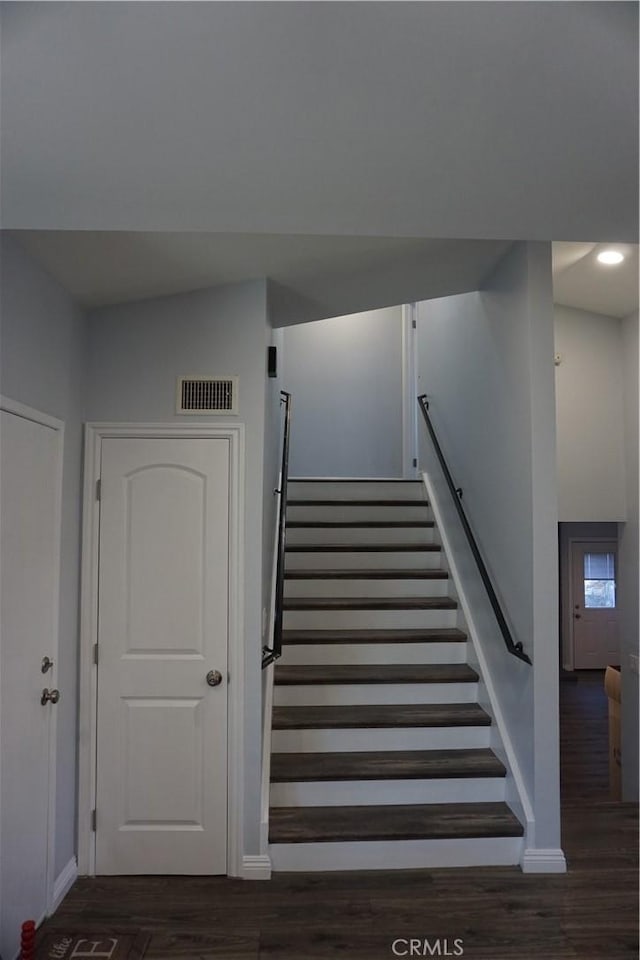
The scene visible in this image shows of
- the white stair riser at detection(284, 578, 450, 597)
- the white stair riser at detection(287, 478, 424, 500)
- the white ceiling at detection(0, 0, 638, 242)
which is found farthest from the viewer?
the white stair riser at detection(287, 478, 424, 500)

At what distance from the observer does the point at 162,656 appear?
293 centimetres

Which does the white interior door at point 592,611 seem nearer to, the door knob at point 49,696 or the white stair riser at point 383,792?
the white stair riser at point 383,792

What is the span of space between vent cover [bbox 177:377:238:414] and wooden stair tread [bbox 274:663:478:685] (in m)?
1.55

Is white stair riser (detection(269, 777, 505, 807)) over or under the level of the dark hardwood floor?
over

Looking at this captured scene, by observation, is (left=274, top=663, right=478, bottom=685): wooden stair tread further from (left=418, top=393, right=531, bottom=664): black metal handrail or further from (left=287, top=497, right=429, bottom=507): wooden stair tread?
(left=287, top=497, right=429, bottom=507): wooden stair tread

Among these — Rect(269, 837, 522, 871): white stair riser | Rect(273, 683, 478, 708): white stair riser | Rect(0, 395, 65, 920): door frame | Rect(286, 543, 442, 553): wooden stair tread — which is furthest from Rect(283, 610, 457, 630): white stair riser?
Rect(0, 395, 65, 920): door frame

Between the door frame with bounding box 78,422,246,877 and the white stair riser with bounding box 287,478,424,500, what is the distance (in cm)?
236

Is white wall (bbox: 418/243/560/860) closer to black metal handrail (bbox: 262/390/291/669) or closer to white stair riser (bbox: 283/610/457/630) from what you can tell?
white stair riser (bbox: 283/610/457/630)

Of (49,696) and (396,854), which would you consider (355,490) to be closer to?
(396,854)

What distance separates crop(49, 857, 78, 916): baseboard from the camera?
102 inches

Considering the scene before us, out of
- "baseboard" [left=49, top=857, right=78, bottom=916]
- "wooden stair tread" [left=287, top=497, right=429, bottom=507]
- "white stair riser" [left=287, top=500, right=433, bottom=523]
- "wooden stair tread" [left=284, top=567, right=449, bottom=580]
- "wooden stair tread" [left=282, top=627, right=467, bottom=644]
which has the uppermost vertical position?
"wooden stair tread" [left=287, top=497, right=429, bottom=507]

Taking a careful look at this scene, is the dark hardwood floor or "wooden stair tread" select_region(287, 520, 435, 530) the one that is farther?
"wooden stair tread" select_region(287, 520, 435, 530)

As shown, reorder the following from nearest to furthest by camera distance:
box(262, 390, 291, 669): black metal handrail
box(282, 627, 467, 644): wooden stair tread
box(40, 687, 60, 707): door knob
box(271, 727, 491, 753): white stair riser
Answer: box(40, 687, 60, 707): door knob < box(262, 390, 291, 669): black metal handrail < box(271, 727, 491, 753): white stair riser < box(282, 627, 467, 644): wooden stair tread

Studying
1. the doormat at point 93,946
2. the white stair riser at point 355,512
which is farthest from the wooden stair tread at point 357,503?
the doormat at point 93,946
